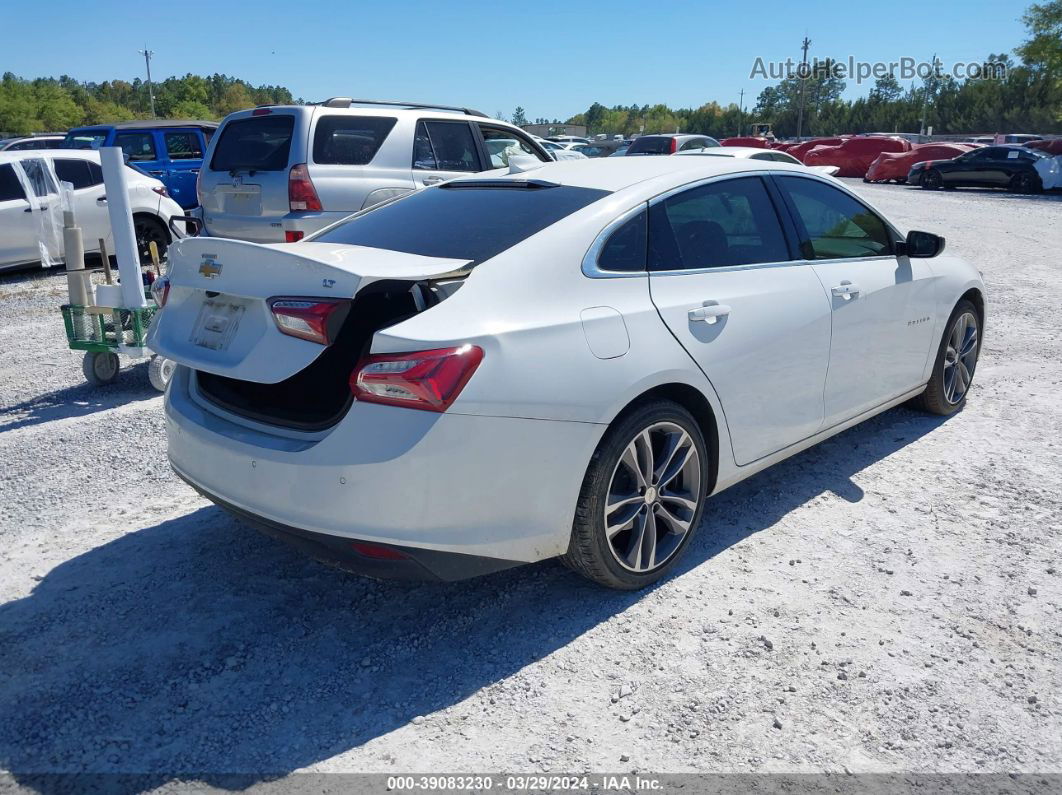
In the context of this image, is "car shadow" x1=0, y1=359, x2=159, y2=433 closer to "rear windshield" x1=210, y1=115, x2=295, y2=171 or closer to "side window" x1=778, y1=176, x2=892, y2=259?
"rear windshield" x1=210, y1=115, x2=295, y2=171

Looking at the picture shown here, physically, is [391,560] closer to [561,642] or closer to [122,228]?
[561,642]

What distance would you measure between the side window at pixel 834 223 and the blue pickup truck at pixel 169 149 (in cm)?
1292

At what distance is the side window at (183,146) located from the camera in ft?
49.8

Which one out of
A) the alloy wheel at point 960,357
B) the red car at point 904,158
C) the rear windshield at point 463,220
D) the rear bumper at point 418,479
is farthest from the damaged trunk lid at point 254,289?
the red car at point 904,158

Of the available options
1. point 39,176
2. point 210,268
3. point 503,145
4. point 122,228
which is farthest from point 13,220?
point 210,268

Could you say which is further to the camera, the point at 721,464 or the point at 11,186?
the point at 11,186

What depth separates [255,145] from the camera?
27.2 feet

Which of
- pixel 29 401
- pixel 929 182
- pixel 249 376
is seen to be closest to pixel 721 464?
pixel 249 376

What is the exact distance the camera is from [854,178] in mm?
36406

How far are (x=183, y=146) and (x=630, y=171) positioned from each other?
45.2 feet

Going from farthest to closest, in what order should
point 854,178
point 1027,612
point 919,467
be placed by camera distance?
1. point 854,178
2. point 919,467
3. point 1027,612

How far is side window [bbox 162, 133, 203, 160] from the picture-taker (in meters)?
15.2

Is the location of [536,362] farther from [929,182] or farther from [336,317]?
[929,182]

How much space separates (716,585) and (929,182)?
2971cm
